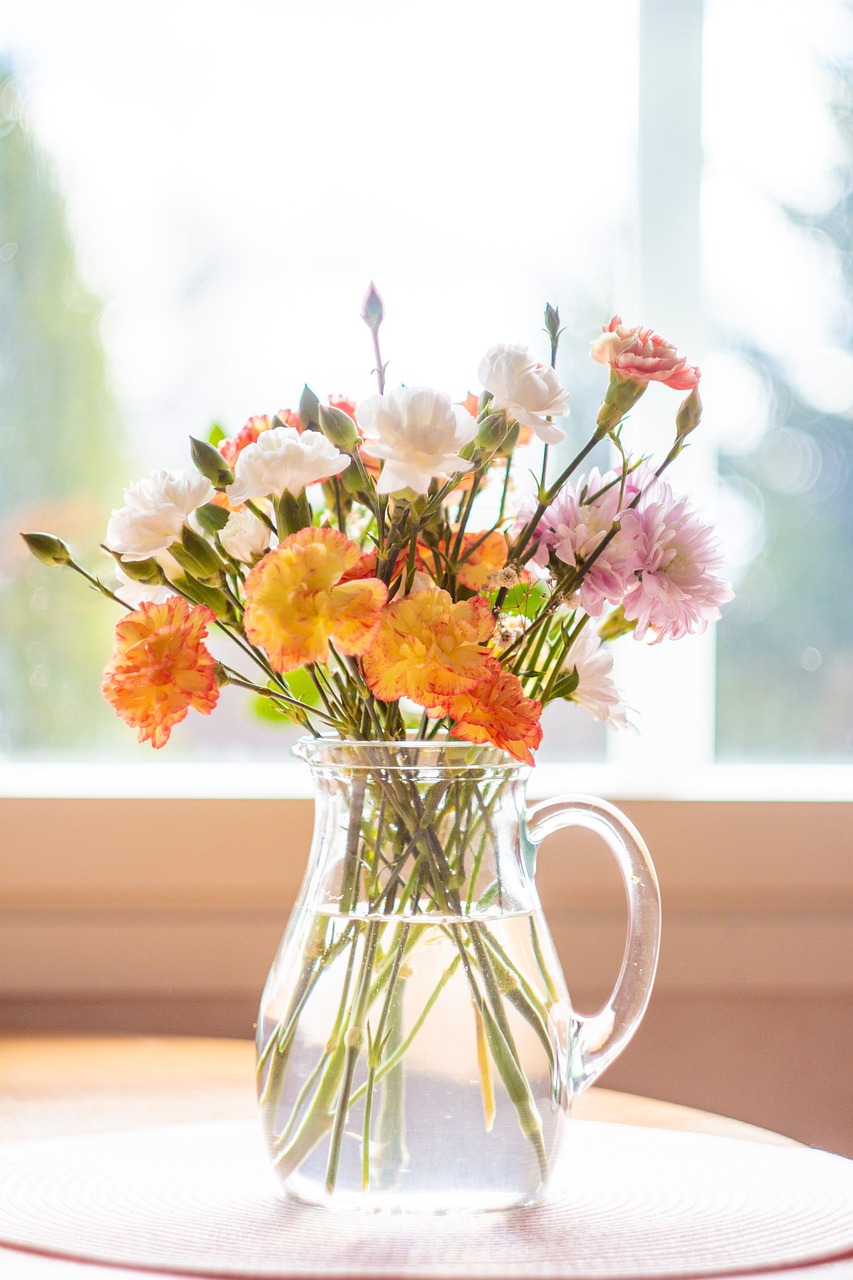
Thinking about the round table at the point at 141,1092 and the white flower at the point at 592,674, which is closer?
the white flower at the point at 592,674

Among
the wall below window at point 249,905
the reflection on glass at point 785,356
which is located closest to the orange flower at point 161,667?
the wall below window at point 249,905

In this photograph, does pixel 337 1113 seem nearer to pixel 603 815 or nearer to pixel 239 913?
pixel 603 815

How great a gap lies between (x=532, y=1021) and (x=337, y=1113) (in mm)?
87

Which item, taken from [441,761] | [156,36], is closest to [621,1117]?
[441,761]

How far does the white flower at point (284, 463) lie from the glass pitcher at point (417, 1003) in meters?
0.11

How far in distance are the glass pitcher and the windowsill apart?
549 mm

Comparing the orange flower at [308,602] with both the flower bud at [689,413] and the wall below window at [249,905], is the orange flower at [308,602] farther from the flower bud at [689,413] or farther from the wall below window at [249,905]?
the wall below window at [249,905]

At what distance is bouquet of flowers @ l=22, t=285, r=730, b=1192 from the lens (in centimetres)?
47

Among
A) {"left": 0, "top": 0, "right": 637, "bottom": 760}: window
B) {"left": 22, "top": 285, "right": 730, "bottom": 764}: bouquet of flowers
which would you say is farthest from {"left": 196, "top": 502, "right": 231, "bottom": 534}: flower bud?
{"left": 0, "top": 0, "right": 637, "bottom": 760}: window

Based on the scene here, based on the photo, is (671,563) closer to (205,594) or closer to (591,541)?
(591,541)

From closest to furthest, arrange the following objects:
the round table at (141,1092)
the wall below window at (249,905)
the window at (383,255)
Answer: the round table at (141,1092), the wall below window at (249,905), the window at (383,255)

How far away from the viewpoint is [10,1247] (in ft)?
1.57

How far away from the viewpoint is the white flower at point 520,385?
493 millimetres

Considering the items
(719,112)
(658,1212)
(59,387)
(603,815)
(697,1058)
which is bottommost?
(697,1058)
